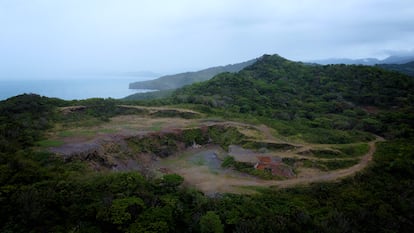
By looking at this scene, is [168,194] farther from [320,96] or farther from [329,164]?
[320,96]

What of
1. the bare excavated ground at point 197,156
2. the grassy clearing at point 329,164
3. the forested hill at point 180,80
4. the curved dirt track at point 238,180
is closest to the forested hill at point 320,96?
the bare excavated ground at point 197,156

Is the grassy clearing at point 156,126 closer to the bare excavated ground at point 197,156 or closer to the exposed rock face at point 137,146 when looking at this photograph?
the bare excavated ground at point 197,156

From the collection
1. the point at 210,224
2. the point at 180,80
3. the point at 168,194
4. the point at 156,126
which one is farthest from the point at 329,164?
the point at 180,80

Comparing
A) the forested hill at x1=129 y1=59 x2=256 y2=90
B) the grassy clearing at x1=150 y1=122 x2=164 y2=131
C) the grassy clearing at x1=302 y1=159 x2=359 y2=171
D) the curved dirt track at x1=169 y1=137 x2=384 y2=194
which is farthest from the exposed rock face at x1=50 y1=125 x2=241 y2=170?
the forested hill at x1=129 y1=59 x2=256 y2=90

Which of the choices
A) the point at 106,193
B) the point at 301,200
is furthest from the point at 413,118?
the point at 106,193

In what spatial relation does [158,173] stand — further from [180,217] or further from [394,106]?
[394,106]

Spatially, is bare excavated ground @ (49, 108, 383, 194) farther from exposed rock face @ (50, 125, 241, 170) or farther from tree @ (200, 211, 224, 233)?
tree @ (200, 211, 224, 233)

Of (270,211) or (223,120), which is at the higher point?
(223,120)
